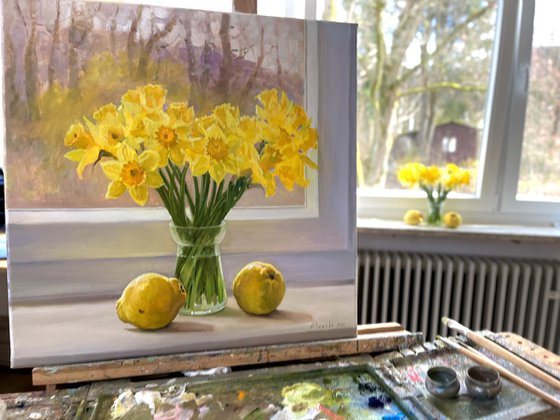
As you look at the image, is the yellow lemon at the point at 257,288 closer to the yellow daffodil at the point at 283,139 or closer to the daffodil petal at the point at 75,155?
the yellow daffodil at the point at 283,139

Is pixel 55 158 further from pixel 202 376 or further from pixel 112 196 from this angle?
pixel 202 376

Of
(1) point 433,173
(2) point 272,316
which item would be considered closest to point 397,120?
(1) point 433,173

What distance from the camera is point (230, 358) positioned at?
90cm

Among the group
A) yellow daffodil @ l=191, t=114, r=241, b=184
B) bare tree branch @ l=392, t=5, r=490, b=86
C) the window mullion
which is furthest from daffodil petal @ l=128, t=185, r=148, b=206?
the window mullion

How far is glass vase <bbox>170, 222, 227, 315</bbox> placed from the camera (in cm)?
91

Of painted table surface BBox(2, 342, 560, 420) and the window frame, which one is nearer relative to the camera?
painted table surface BBox(2, 342, 560, 420)

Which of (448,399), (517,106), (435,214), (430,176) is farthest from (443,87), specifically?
(448,399)

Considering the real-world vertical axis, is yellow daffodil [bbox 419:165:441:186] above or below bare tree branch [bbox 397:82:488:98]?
below

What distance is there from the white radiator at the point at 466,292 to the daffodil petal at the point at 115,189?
1144 mm

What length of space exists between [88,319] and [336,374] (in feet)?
1.65
